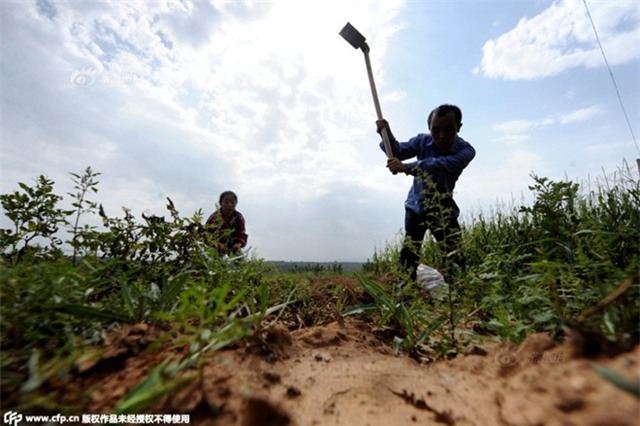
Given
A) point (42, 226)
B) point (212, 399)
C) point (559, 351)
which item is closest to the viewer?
point (212, 399)

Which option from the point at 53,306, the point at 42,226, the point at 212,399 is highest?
the point at 42,226

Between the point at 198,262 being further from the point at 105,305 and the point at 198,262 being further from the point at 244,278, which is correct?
the point at 105,305

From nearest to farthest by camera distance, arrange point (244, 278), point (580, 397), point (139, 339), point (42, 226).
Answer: point (580, 397), point (139, 339), point (42, 226), point (244, 278)

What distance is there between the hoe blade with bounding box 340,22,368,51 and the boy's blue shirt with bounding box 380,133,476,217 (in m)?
1.35

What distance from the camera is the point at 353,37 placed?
156 inches

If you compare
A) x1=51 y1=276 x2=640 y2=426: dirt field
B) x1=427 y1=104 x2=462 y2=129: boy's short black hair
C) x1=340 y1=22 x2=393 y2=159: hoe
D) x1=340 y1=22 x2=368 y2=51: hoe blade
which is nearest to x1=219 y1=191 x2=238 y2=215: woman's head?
x1=340 y1=22 x2=393 y2=159: hoe

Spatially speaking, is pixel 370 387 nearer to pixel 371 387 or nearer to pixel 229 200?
pixel 371 387

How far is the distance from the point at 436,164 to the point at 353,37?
2.10 meters

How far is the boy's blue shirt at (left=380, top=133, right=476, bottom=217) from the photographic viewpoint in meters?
3.29

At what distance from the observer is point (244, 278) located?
5.93 feet

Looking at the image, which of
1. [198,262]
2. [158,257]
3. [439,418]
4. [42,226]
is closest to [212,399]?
[439,418]

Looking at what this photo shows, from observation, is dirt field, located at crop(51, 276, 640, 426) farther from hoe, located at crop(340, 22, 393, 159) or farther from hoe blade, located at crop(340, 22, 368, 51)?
hoe blade, located at crop(340, 22, 368, 51)

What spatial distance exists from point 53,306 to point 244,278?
38.0 inches

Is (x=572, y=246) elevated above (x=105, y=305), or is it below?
above
